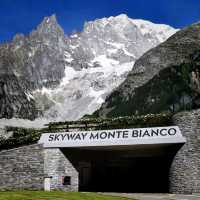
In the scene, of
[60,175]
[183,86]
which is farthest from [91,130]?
[183,86]

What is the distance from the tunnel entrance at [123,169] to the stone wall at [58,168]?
8.77 feet

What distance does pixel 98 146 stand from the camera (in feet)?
130

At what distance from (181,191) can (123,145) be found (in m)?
6.16

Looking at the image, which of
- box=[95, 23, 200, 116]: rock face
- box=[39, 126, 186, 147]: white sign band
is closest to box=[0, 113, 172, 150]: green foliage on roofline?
box=[39, 126, 186, 147]: white sign band

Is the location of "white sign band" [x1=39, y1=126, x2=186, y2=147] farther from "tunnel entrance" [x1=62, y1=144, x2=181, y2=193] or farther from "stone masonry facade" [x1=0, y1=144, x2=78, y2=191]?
"tunnel entrance" [x1=62, y1=144, x2=181, y2=193]

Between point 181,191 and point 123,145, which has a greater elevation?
point 123,145

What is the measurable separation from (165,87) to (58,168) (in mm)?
117709

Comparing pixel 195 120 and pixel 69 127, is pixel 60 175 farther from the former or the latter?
pixel 195 120

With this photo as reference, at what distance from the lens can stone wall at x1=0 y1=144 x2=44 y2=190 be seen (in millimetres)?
38656

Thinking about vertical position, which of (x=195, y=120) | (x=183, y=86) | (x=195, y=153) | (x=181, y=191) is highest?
(x=183, y=86)

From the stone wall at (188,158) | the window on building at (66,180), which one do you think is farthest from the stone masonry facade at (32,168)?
the stone wall at (188,158)

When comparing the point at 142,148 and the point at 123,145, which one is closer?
the point at 123,145

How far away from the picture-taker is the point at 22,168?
1539 inches

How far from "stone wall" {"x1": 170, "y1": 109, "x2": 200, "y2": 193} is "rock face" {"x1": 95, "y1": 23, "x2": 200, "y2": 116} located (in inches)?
2792
